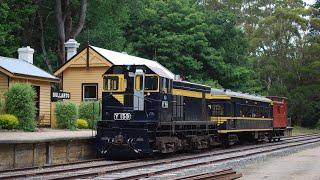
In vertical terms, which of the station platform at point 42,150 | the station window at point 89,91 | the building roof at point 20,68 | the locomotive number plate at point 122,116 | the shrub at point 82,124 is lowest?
the station platform at point 42,150

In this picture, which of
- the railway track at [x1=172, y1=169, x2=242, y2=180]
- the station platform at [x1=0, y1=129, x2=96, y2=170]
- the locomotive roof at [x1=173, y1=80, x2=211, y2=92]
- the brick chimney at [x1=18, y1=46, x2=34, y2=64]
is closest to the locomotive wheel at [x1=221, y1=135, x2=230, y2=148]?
the locomotive roof at [x1=173, y1=80, x2=211, y2=92]

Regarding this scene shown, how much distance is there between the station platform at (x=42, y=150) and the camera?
692 inches

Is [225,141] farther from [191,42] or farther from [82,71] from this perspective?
[191,42]

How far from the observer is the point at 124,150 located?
68.5ft

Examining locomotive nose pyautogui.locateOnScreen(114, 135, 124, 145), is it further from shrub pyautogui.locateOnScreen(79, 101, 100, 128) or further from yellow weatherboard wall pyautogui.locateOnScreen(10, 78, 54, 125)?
shrub pyautogui.locateOnScreen(79, 101, 100, 128)

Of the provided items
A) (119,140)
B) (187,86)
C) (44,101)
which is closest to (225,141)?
(187,86)

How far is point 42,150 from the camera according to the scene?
63.1ft

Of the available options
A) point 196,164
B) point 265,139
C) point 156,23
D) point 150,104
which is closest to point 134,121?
point 150,104

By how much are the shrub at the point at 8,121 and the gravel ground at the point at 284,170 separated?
34.6 feet

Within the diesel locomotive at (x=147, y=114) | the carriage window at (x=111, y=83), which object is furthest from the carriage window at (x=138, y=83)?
the carriage window at (x=111, y=83)

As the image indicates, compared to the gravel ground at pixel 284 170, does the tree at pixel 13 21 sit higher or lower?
higher

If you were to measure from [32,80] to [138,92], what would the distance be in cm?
836

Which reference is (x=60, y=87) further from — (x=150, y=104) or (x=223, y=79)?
(x=223, y=79)

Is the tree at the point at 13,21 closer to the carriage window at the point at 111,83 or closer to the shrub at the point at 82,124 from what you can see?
the shrub at the point at 82,124
